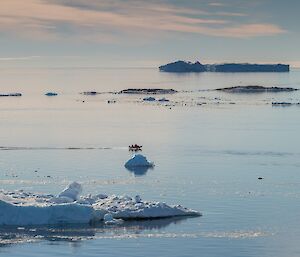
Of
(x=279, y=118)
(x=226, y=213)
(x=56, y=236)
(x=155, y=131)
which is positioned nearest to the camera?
(x=56, y=236)

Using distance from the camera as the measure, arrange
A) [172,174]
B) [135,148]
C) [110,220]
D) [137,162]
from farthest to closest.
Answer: [135,148], [137,162], [172,174], [110,220]

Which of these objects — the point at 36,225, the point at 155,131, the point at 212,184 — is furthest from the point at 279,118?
the point at 36,225

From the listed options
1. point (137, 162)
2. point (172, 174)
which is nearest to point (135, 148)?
point (137, 162)

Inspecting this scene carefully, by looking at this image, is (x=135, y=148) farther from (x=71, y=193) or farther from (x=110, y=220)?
(x=110, y=220)

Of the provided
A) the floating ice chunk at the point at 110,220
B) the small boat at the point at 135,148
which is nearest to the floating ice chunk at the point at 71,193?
Result: the floating ice chunk at the point at 110,220

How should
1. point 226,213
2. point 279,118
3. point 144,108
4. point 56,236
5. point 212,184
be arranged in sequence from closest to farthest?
point 56,236, point 226,213, point 212,184, point 279,118, point 144,108

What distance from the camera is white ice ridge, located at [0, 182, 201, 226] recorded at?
97.2 feet

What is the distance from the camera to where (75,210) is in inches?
1169

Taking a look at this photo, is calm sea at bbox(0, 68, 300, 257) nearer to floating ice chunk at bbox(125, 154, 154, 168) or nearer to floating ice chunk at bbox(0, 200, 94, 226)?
floating ice chunk at bbox(125, 154, 154, 168)

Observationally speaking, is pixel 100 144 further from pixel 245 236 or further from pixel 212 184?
pixel 245 236

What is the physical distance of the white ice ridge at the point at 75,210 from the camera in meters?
29.6

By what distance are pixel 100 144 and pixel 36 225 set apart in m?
29.7

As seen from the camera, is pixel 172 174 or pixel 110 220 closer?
pixel 110 220

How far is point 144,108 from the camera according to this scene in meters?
101
